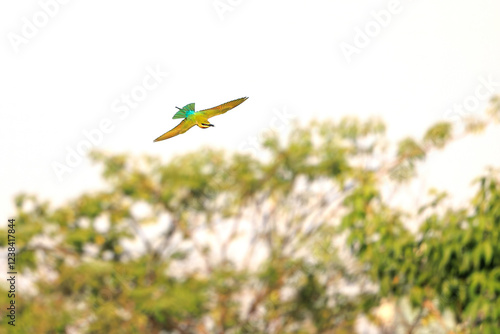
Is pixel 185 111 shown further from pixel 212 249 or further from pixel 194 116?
pixel 212 249

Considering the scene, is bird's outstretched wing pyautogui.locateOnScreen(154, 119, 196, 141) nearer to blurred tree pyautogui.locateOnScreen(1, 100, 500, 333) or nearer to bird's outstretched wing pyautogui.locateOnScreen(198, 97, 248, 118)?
bird's outstretched wing pyautogui.locateOnScreen(198, 97, 248, 118)

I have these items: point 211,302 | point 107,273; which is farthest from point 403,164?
point 107,273

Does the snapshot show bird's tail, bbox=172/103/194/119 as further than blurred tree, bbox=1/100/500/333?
No

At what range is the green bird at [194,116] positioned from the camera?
45cm

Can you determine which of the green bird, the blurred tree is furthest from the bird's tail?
Answer: the blurred tree

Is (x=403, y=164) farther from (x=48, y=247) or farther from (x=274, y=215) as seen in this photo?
(x=48, y=247)

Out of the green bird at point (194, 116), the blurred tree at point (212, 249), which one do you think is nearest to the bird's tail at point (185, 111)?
the green bird at point (194, 116)

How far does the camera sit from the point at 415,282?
2752mm

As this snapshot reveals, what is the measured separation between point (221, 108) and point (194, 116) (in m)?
0.02

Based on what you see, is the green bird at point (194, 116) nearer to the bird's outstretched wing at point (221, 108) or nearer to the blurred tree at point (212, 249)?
the bird's outstretched wing at point (221, 108)

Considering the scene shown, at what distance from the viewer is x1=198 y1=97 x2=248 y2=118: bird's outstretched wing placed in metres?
0.46

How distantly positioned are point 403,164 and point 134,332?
2.95 m

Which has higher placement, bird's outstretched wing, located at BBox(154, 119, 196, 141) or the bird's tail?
the bird's tail

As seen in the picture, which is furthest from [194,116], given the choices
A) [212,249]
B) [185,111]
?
[212,249]
